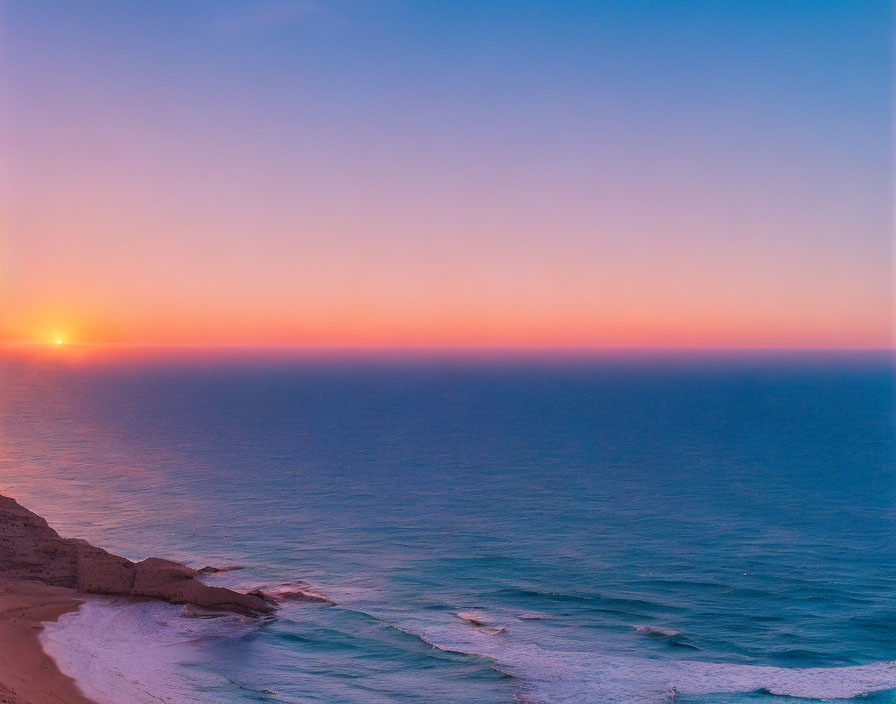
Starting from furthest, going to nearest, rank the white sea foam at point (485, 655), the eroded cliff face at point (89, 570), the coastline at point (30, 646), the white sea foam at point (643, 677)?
the eroded cliff face at point (89, 570)
the white sea foam at point (643, 677)
the white sea foam at point (485, 655)
the coastline at point (30, 646)

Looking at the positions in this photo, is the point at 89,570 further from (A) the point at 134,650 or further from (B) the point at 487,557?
(B) the point at 487,557

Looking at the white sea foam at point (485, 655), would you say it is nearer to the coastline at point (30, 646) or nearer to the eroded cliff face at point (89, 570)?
the coastline at point (30, 646)

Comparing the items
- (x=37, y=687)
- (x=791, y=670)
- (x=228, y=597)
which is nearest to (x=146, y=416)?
(x=228, y=597)

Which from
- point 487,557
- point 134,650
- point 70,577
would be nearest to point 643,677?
point 487,557

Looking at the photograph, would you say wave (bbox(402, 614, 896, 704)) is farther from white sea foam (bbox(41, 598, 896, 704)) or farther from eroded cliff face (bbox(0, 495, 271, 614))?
eroded cliff face (bbox(0, 495, 271, 614))

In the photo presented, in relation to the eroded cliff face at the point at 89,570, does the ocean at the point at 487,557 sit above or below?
below

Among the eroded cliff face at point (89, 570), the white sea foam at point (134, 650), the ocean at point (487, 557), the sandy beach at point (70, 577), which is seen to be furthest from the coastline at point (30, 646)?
the ocean at point (487, 557)
